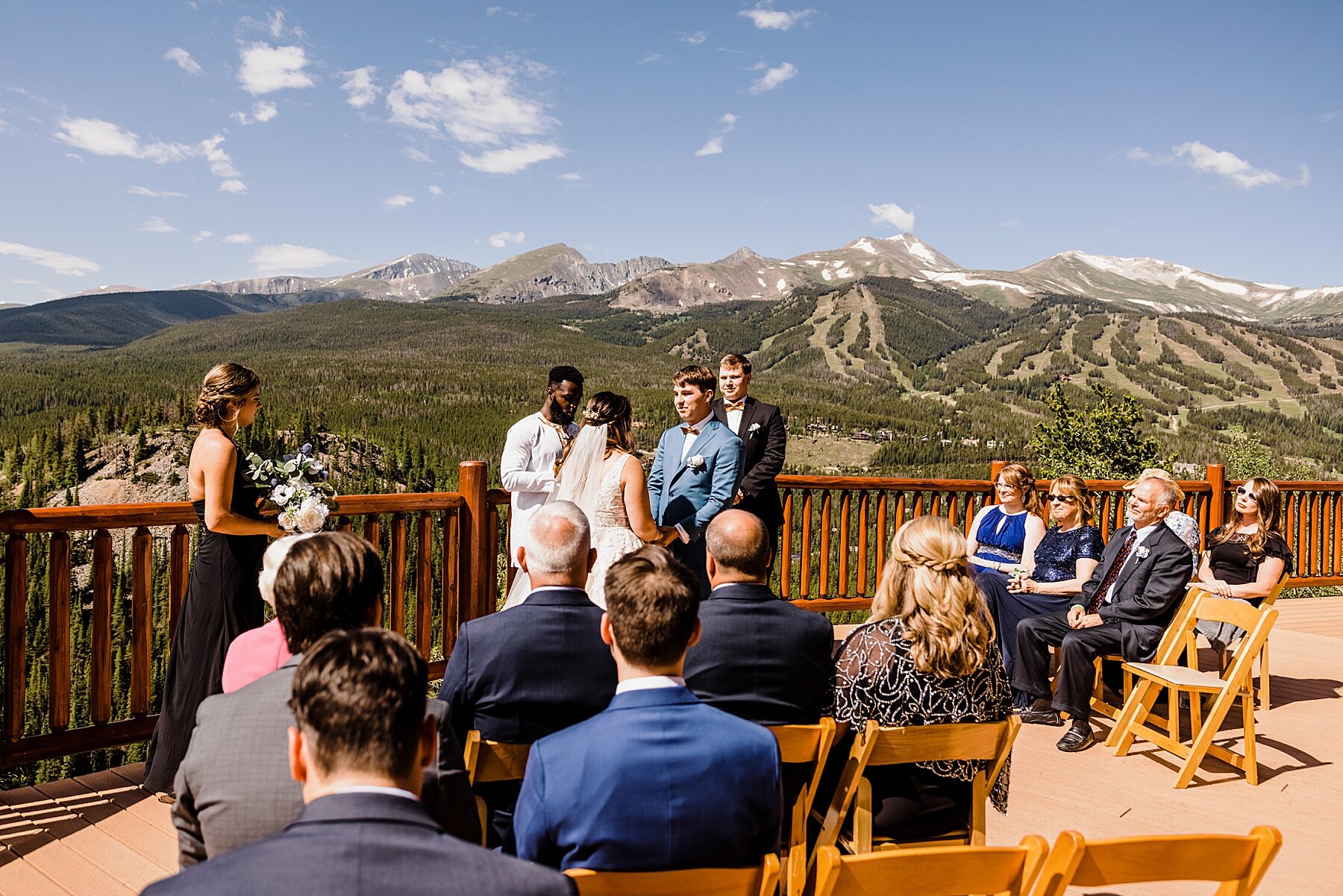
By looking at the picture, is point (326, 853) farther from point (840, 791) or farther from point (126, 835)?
point (126, 835)

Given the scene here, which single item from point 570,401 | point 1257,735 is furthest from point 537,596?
point 1257,735

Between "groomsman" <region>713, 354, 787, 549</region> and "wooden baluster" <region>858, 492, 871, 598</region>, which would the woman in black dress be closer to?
"groomsman" <region>713, 354, 787, 549</region>

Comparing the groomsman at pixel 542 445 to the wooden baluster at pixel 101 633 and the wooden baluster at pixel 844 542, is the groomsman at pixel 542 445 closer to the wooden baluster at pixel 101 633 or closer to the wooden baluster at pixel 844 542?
the wooden baluster at pixel 101 633

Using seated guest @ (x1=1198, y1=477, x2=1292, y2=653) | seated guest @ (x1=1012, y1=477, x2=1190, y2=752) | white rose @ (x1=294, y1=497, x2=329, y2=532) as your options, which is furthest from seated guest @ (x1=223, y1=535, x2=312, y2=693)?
seated guest @ (x1=1198, y1=477, x2=1292, y2=653)

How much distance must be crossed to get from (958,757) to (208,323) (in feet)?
546

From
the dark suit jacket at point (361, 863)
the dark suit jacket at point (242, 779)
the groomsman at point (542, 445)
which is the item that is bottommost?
the dark suit jacket at point (242, 779)

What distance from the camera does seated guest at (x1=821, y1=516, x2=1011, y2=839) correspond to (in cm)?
254

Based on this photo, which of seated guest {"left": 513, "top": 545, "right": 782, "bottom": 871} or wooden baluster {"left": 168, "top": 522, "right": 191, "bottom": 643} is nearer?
seated guest {"left": 513, "top": 545, "right": 782, "bottom": 871}

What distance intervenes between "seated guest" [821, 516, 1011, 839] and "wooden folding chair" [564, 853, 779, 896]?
1056 mm

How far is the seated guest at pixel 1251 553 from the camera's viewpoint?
513 centimetres

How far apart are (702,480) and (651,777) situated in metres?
2.60

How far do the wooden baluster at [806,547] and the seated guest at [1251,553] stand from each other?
2446 millimetres

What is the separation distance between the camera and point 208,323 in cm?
14675

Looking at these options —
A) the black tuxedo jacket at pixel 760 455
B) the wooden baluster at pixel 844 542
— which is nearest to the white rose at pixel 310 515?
the black tuxedo jacket at pixel 760 455
